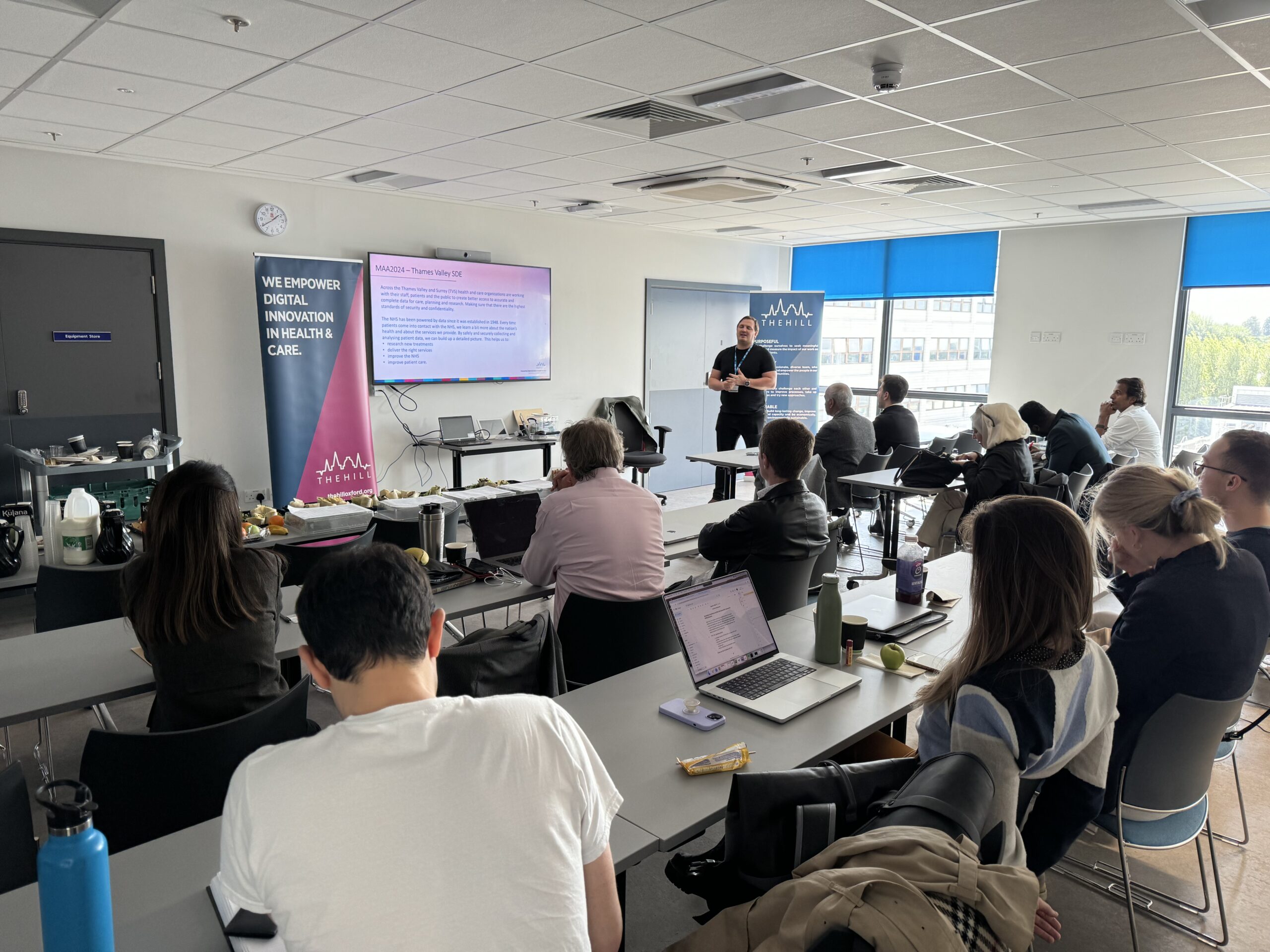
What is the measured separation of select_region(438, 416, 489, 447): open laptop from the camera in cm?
702

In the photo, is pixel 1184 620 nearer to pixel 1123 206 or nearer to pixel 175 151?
pixel 175 151

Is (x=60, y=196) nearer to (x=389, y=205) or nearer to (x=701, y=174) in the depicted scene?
(x=389, y=205)

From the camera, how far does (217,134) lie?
459cm

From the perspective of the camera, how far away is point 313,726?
2.26 metres

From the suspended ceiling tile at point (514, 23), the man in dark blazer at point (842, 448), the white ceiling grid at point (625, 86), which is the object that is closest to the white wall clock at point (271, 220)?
the white ceiling grid at point (625, 86)

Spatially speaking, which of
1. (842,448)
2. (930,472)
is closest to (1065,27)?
(930,472)

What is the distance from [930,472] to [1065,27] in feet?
10.2

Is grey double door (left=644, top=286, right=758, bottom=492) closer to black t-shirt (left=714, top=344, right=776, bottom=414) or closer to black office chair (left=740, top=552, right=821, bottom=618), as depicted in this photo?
black t-shirt (left=714, top=344, right=776, bottom=414)

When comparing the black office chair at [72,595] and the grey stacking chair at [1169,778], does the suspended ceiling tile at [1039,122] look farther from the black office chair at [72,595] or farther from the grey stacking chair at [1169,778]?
the black office chair at [72,595]

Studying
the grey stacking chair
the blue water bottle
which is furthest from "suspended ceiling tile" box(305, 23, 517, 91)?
the grey stacking chair

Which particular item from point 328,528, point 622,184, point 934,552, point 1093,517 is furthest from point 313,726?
point 622,184

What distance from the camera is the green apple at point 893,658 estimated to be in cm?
231

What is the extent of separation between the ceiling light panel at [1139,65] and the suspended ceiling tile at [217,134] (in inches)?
150

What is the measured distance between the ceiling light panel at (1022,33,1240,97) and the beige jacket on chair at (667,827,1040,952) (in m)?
3.10
